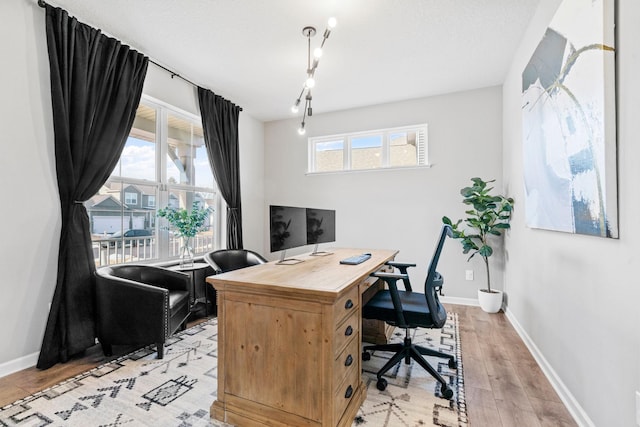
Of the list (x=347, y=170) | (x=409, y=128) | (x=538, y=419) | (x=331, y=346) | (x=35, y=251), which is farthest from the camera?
(x=347, y=170)

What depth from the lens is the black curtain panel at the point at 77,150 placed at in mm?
2244

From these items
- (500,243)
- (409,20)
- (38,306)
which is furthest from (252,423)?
(500,243)

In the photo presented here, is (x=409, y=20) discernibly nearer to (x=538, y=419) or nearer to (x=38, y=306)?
(x=538, y=419)

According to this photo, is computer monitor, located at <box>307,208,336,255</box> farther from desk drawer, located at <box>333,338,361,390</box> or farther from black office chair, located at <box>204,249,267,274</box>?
desk drawer, located at <box>333,338,361,390</box>

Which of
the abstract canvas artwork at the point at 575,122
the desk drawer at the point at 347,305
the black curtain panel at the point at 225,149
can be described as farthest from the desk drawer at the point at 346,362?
the black curtain panel at the point at 225,149

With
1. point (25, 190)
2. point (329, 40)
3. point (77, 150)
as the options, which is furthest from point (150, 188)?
point (329, 40)

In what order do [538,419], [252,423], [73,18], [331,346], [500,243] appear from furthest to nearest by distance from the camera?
[500,243] < [73,18] < [538,419] < [252,423] < [331,346]

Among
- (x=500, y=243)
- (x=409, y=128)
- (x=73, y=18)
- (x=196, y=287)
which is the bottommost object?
(x=196, y=287)

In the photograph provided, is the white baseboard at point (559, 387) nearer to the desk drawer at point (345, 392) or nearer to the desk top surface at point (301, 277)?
the desk drawer at point (345, 392)

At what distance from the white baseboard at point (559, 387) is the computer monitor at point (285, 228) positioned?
1.84 m

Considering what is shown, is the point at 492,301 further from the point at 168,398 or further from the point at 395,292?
the point at 168,398

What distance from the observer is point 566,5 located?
5.69 feet

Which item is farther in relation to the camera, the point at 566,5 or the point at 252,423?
the point at 566,5

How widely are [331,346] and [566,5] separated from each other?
2313 mm
